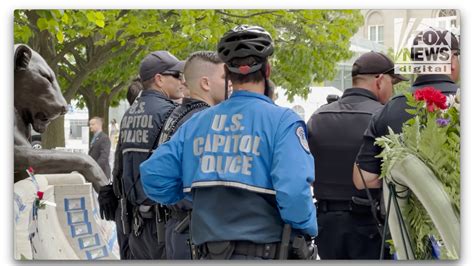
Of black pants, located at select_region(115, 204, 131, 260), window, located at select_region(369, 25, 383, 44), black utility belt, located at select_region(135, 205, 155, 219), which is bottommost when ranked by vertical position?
black pants, located at select_region(115, 204, 131, 260)

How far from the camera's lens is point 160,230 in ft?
17.6

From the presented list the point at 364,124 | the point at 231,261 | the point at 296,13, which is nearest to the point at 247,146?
the point at 231,261

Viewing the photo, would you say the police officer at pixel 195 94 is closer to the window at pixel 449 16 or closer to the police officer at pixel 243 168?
the police officer at pixel 243 168

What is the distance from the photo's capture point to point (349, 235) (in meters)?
5.24

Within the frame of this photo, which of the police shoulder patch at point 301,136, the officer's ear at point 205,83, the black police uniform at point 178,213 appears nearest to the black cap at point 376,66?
the officer's ear at point 205,83

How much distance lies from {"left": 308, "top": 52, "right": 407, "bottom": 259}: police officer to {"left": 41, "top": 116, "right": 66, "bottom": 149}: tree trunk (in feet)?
5.51

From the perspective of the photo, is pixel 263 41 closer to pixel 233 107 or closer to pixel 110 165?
pixel 233 107

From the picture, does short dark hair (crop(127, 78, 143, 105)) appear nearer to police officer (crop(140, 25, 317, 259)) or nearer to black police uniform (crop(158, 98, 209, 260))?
black police uniform (crop(158, 98, 209, 260))

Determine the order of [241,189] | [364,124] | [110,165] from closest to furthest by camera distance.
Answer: [241,189] → [364,124] → [110,165]

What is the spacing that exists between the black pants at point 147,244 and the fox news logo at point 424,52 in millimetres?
1877

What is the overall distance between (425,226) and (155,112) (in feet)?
7.33

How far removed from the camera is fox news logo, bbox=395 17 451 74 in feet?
17.4

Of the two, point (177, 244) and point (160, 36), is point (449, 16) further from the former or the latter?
point (160, 36)

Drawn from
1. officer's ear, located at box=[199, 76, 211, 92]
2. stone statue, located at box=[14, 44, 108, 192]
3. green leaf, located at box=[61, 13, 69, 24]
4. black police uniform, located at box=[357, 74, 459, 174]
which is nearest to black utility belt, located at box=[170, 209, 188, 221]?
stone statue, located at box=[14, 44, 108, 192]
